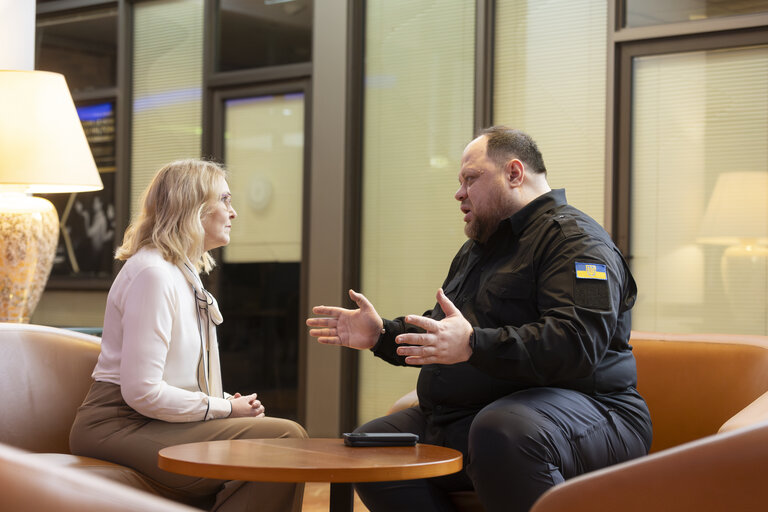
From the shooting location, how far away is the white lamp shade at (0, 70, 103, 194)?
3.34 m

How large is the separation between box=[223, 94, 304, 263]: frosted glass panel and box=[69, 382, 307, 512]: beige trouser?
321 centimetres

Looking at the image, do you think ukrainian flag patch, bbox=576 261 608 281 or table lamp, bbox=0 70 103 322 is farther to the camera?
table lamp, bbox=0 70 103 322

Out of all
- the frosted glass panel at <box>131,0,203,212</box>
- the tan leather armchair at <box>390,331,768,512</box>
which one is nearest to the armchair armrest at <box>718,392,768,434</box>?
the tan leather armchair at <box>390,331,768,512</box>

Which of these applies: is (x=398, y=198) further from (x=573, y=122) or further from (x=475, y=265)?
(x=475, y=265)

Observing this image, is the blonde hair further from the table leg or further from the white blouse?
the table leg

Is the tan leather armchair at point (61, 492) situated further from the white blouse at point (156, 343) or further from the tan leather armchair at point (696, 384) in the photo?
the tan leather armchair at point (696, 384)

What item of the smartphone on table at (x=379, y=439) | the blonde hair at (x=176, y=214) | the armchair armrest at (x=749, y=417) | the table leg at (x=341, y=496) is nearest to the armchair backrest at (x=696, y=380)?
the armchair armrest at (x=749, y=417)

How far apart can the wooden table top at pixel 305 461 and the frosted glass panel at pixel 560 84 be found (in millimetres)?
2777

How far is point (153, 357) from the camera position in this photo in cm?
225

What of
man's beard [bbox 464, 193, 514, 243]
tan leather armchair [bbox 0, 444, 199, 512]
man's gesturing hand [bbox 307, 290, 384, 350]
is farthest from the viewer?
man's beard [bbox 464, 193, 514, 243]

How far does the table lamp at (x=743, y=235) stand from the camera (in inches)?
164

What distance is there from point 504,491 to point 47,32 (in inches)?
227

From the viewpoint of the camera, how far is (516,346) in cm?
217

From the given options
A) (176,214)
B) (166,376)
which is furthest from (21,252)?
(166,376)
